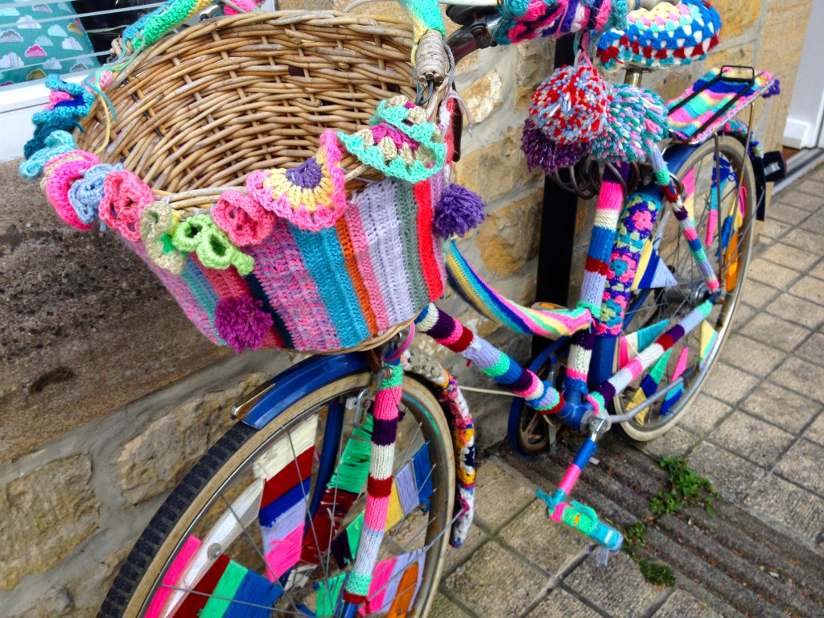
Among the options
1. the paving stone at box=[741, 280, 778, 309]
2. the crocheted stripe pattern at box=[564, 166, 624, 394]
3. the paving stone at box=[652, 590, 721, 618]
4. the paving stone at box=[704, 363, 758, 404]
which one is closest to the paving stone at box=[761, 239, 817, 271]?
the paving stone at box=[741, 280, 778, 309]

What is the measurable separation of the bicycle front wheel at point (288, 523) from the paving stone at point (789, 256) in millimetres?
2124

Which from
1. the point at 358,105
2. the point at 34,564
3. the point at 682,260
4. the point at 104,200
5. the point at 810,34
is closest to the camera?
the point at 104,200

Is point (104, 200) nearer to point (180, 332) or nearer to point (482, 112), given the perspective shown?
point (180, 332)

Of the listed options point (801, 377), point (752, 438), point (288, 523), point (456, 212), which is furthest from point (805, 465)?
point (456, 212)

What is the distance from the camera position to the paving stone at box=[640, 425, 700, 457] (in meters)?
1.93

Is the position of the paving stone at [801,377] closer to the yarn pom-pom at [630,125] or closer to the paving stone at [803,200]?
the paving stone at [803,200]

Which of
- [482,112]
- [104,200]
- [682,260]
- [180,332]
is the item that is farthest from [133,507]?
[682,260]

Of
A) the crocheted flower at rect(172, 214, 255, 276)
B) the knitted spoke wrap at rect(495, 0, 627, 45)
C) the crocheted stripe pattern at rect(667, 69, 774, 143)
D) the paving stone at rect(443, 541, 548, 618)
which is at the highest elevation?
the knitted spoke wrap at rect(495, 0, 627, 45)

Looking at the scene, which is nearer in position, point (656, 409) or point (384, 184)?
point (384, 184)

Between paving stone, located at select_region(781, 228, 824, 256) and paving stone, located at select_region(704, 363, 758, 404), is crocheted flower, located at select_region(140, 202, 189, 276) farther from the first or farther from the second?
paving stone, located at select_region(781, 228, 824, 256)

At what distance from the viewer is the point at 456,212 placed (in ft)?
2.48

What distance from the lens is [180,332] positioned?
3.91ft

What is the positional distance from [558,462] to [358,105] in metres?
1.29

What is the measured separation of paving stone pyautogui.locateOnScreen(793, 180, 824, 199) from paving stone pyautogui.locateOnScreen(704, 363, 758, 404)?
1.59 m
